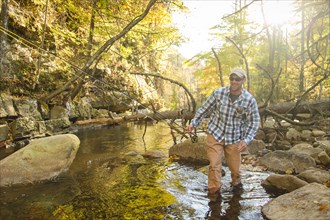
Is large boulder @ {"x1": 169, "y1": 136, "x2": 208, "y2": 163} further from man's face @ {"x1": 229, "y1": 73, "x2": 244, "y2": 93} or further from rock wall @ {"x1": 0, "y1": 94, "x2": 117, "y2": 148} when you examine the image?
man's face @ {"x1": 229, "y1": 73, "x2": 244, "y2": 93}

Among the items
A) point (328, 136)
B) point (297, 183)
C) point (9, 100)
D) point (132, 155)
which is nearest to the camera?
point (297, 183)

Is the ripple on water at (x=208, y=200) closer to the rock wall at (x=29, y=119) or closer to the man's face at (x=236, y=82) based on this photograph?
the man's face at (x=236, y=82)

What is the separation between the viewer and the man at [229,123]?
4.32 metres

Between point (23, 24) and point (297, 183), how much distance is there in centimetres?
1343

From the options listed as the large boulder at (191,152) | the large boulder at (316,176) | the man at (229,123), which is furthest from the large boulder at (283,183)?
the large boulder at (191,152)

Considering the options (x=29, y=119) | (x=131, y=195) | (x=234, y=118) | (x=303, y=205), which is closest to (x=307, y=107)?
(x=234, y=118)

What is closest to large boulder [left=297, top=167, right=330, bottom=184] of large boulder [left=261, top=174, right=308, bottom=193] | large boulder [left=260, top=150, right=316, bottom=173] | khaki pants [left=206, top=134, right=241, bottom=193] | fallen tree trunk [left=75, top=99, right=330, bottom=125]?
large boulder [left=261, top=174, right=308, bottom=193]

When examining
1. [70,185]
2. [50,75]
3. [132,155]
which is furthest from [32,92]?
[70,185]

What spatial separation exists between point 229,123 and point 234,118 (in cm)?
11

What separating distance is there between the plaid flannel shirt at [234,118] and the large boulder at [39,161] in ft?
10.6

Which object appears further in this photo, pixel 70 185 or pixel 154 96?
pixel 154 96

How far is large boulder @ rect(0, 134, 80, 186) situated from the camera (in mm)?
5402

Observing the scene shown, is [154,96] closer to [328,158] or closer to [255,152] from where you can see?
[255,152]

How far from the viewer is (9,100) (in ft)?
36.0
